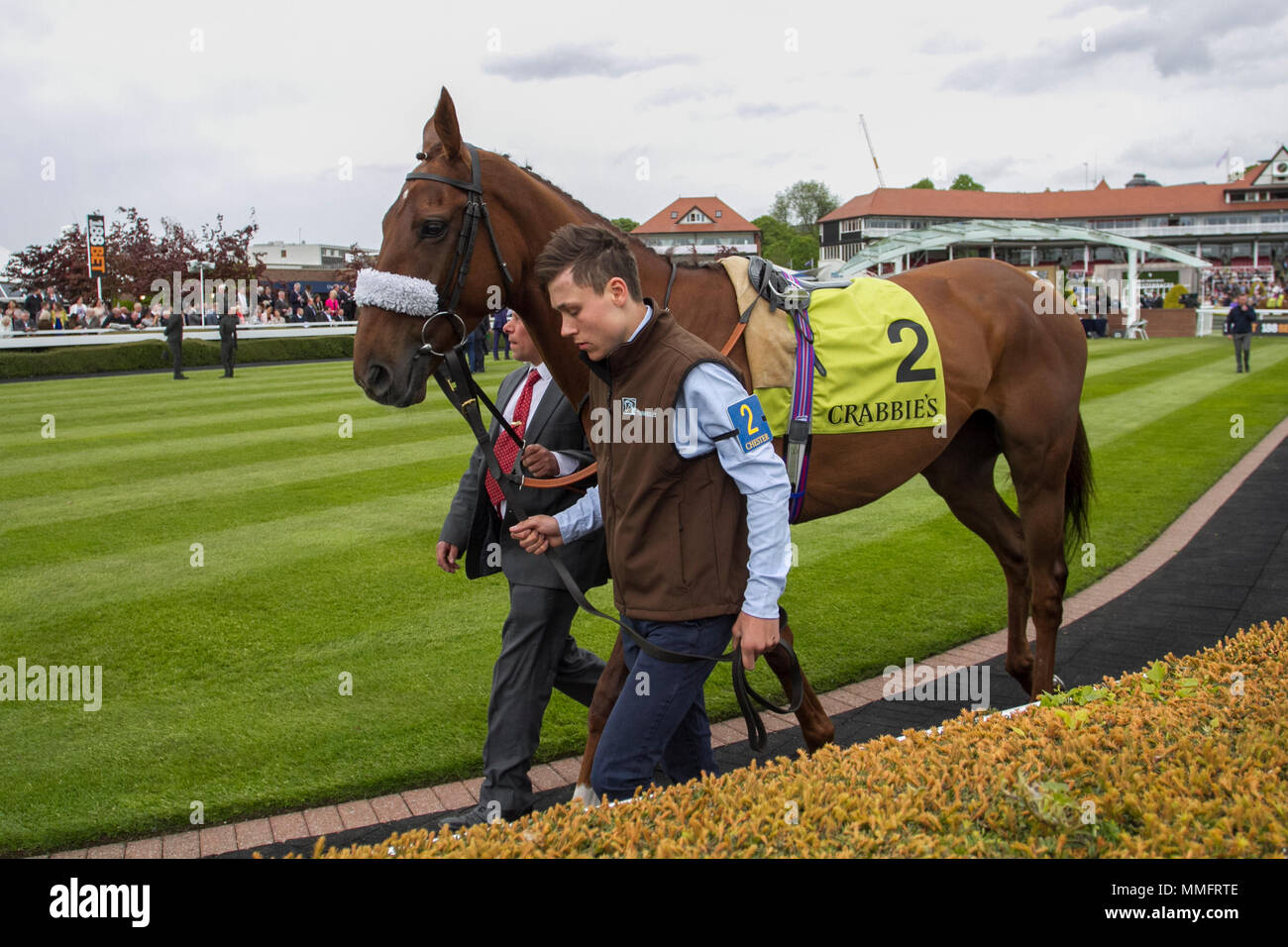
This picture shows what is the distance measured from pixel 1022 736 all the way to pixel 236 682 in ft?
13.0

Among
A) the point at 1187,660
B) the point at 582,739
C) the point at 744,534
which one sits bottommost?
the point at 582,739

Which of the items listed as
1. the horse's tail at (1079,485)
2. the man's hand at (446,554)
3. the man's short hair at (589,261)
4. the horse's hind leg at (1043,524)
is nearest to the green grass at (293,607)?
the horse's tail at (1079,485)

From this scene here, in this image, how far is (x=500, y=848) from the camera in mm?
2172

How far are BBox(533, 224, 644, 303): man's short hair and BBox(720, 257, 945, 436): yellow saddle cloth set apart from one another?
1.02 m

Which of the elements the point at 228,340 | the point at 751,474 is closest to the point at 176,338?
the point at 228,340

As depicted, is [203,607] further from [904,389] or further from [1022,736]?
[1022,736]

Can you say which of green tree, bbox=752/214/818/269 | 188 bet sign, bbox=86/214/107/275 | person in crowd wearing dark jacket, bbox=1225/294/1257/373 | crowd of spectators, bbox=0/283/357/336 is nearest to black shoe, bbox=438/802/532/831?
person in crowd wearing dark jacket, bbox=1225/294/1257/373

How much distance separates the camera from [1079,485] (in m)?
5.35

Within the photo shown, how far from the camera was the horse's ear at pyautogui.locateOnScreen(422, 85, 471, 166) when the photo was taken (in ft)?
11.3

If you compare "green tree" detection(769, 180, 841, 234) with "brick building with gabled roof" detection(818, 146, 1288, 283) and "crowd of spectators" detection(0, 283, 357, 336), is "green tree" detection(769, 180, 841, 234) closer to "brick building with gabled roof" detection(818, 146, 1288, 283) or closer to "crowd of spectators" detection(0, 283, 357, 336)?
"brick building with gabled roof" detection(818, 146, 1288, 283)

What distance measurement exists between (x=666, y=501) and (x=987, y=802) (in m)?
1.14
